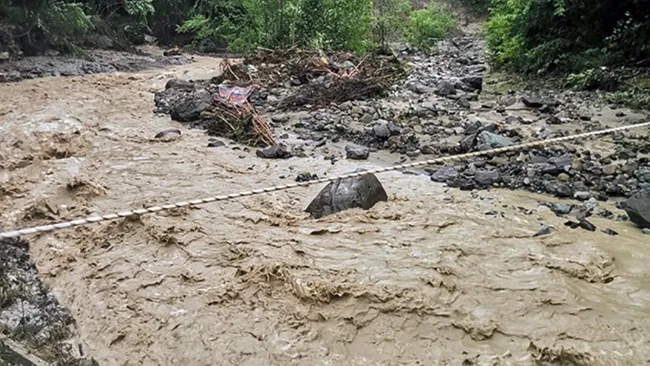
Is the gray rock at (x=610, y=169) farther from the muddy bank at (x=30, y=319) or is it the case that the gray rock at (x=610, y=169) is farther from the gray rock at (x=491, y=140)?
the muddy bank at (x=30, y=319)

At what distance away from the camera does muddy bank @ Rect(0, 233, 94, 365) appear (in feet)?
9.09

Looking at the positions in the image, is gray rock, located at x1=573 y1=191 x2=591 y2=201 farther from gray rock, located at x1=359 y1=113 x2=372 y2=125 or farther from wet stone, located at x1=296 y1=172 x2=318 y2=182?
gray rock, located at x1=359 y1=113 x2=372 y2=125

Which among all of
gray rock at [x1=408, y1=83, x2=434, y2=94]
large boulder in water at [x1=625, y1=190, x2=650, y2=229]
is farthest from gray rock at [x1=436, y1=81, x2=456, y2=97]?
large boulder in water at [x1=625, y1=190, x2=650, y2=229]

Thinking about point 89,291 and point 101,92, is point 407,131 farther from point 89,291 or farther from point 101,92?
point 101,92

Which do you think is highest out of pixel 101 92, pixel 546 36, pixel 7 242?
pixel 546 36

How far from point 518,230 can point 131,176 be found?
369cm

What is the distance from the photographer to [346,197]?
176 inches

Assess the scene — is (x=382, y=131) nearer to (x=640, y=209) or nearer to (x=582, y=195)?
(x=582, y=195)

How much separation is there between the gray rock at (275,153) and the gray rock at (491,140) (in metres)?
2.10

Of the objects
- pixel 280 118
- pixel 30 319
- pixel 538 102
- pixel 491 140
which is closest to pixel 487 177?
pixel 491 140

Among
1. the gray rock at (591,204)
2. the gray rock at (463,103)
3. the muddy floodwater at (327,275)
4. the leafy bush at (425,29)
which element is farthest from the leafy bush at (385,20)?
the gray rock at (591,204)

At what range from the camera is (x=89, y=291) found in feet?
11.6

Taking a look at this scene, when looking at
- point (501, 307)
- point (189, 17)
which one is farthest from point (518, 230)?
point (189, 17)

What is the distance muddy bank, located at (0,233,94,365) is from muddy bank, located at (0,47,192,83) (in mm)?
8297
